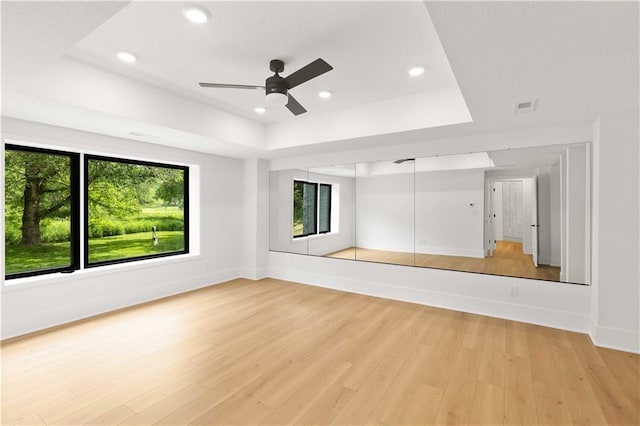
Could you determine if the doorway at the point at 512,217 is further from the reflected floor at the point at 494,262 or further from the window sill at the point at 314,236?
the window sill at the point at 314,236

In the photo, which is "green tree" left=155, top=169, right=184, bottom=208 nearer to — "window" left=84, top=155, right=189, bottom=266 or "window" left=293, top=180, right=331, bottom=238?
"window" left=84, top=155, right=189, bottom=266

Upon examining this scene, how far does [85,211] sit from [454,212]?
4.93 meters

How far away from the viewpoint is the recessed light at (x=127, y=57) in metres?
2.58

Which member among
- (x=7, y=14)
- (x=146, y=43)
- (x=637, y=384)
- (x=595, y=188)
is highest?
(x=146, y=43)

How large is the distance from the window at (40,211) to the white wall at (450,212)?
4602mm

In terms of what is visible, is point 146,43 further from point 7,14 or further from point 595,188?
point 595,188

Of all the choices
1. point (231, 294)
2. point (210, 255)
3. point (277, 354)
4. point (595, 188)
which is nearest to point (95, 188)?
point (210, 255)

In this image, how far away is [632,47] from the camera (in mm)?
1729

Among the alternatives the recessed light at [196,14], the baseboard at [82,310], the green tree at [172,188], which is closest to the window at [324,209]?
the baseboard at [82,310]

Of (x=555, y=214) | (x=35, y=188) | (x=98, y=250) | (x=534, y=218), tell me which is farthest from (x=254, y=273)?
(x=555, y=214)

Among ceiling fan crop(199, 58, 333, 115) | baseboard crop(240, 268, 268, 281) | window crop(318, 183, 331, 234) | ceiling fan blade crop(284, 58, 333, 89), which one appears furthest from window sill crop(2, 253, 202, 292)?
ceiling fan blade crop(284, 58, 333, 89)

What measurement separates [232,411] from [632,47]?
10.9 ft

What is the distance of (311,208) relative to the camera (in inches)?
214

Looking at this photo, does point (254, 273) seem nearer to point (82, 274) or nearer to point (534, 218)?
point (82, 274)
